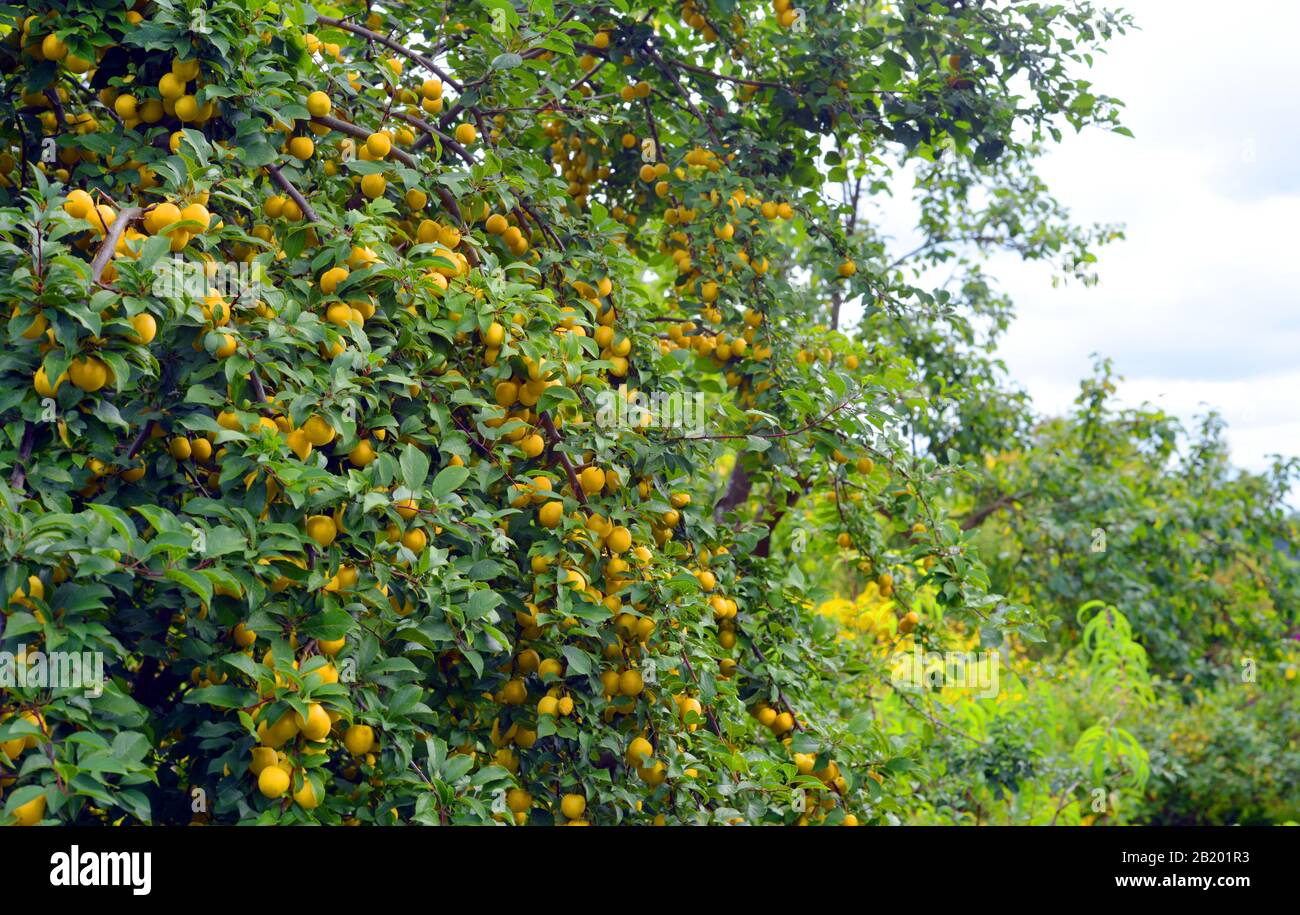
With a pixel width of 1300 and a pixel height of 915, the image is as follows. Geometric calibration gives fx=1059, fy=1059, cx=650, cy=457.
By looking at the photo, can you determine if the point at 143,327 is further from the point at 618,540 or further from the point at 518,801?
the point at 518,801

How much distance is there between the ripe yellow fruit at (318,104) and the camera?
209 cm

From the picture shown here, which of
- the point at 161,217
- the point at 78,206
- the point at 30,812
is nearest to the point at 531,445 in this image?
the point at 161,217

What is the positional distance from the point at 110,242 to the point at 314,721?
2.53 ft

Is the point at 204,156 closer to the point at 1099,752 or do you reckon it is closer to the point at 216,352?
the point at 216,352

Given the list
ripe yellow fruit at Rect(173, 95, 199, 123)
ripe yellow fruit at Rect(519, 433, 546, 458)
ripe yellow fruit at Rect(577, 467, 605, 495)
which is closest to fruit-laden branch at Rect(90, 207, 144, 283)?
ripe yellow fruit at Rect(173, 95, 199, 123)

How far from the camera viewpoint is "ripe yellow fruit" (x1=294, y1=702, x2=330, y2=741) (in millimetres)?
1479

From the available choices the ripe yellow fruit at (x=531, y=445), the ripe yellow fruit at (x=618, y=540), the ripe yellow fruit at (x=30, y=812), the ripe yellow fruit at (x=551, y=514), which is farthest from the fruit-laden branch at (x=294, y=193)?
the ripe yellow fruit at (x=30, y=812)

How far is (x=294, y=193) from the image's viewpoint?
1.95 metres

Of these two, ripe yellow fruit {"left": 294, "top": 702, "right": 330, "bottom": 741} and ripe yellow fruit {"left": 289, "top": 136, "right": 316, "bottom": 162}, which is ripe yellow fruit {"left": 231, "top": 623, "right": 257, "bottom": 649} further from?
ripe yellow fruit {"left": 289, "top": 136, "right": 316, "bottom": 162}

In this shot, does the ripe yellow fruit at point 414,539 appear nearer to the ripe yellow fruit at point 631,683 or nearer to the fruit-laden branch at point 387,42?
the ripe yellow fruit at point 631,683

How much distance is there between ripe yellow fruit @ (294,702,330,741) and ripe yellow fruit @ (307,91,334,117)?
121 cm

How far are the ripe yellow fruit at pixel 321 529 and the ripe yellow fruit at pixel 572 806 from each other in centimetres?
75

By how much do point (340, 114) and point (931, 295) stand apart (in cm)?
177
